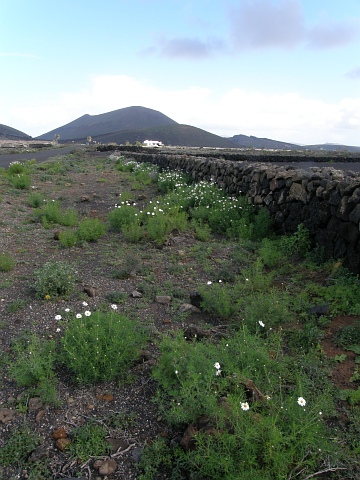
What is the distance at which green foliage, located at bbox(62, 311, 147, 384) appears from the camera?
3480mm

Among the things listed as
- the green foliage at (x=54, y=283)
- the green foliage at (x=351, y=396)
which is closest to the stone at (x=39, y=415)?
the green foliage at (x=54, y=283)

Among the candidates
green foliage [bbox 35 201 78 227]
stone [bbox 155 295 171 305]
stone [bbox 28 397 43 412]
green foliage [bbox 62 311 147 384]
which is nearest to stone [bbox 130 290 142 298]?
stone [bbox 155 295 171 305]

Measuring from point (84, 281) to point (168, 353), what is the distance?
2.32 m

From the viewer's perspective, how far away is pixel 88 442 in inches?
114

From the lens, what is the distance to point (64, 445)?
113 inches

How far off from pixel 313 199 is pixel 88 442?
17.1ft

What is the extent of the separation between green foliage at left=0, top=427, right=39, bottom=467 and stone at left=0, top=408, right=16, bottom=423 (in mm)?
154

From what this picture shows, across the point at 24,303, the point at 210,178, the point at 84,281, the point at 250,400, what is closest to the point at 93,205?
the point at 210,178

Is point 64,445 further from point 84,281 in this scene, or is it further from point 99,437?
point 84,281

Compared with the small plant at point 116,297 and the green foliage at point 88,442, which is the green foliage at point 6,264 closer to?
the small plant at point 116,297

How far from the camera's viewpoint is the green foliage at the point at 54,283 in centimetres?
487

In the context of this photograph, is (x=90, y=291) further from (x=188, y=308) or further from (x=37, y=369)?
(x=37, y=369)

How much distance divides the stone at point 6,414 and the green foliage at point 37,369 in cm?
22

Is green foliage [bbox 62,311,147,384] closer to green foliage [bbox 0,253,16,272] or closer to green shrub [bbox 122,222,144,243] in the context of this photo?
green foliage [bbox 0,253,16,272]
